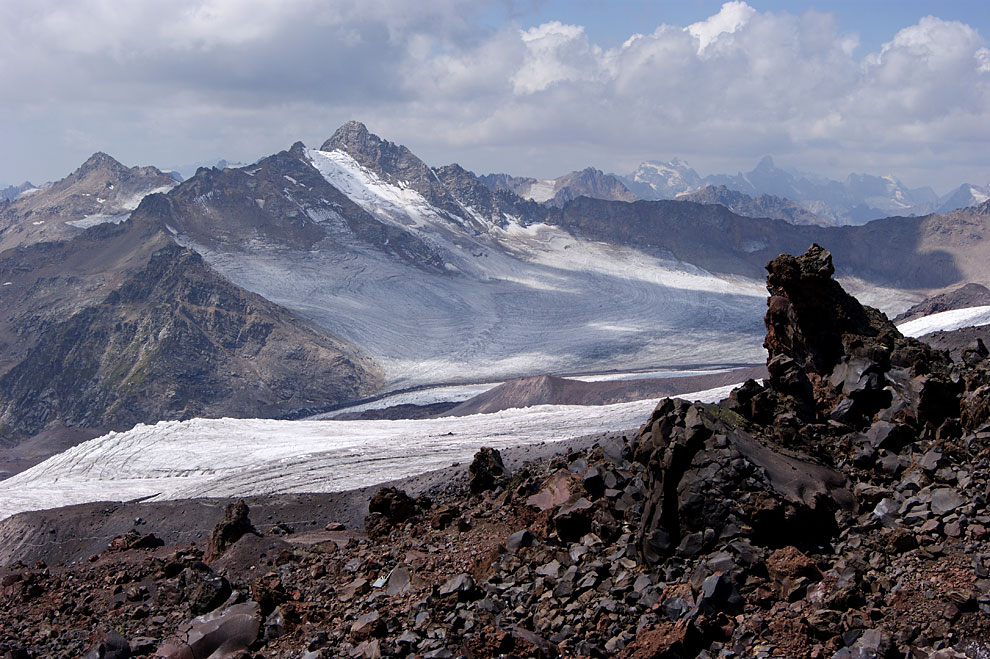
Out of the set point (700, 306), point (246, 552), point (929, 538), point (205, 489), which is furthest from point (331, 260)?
point (929, 538)

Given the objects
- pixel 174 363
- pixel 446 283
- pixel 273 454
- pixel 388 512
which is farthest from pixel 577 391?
pixel 446 283

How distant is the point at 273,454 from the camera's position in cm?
4194

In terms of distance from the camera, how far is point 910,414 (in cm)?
1532

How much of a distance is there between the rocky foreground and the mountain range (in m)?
80.6

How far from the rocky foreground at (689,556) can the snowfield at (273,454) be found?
55.1 feet

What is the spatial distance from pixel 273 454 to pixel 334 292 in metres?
93.6

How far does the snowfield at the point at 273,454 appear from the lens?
3656cm

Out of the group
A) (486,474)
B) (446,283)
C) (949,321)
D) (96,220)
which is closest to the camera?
(486,474)

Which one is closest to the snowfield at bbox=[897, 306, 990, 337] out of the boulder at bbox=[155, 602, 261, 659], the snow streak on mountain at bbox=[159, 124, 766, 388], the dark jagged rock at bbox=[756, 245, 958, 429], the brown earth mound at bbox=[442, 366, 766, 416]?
the brown earth mound at bbox=[442, 366, 766, 416]

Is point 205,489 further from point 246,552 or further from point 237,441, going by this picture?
point 246,552

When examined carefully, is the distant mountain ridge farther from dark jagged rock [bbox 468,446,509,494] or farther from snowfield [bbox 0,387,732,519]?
dark jagged rock [bbox 468,446,509,494]

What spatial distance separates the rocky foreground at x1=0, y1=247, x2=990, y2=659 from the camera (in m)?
9.80

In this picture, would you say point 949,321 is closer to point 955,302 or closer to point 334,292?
point 955,302

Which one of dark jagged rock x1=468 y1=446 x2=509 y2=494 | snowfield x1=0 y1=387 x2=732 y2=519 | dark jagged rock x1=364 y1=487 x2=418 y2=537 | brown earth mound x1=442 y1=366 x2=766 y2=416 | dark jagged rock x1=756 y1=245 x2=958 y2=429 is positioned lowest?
brown earth mound x1=442 y1=366 x2=766 y2=416
